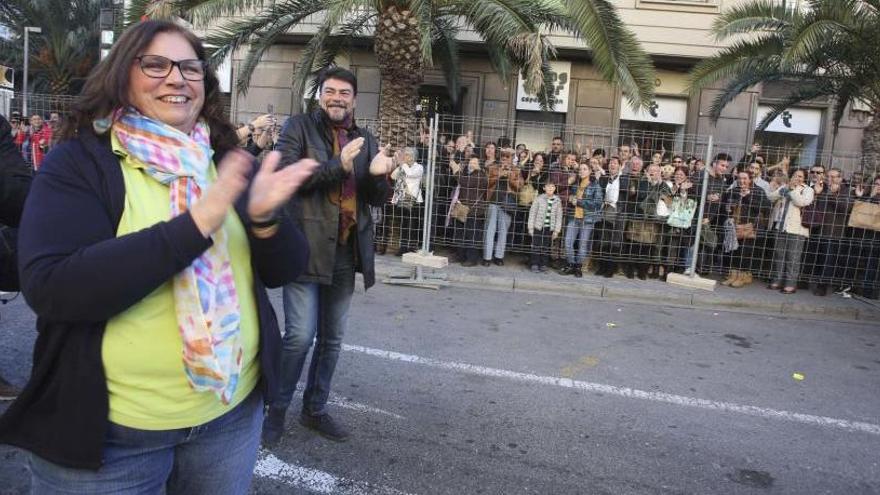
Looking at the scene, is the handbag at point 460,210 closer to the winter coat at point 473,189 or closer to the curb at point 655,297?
the winter coat at point 473,189

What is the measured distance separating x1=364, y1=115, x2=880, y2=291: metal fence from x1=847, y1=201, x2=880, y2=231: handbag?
14 millimetres

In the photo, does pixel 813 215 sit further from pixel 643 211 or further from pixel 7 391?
pixel 7 391

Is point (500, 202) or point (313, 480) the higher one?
point (500, 202)

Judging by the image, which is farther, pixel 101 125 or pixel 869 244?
pixel 869 244

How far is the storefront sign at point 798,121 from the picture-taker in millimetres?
15523

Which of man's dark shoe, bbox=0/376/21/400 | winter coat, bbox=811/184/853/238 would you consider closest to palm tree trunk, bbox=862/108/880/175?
winter coat, bbox=811/184/853/238

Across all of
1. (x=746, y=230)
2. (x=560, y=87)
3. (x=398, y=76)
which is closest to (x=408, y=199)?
(x=398, y=76)

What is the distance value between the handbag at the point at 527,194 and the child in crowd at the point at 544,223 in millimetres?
76

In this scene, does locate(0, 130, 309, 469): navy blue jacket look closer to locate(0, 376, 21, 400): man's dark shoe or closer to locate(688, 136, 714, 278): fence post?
locate(0, 376, 21, 400): man's dark shoe

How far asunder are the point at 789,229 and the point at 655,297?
230 centimetres

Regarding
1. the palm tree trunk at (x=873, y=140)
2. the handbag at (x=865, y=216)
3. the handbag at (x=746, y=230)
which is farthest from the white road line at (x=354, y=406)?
the palm tree trunk at (x=873, y=140)

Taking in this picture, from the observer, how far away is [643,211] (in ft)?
30.4

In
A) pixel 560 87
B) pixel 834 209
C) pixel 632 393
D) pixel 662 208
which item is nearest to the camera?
pixel 632 393

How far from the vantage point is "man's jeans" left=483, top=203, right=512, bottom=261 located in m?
9.74
